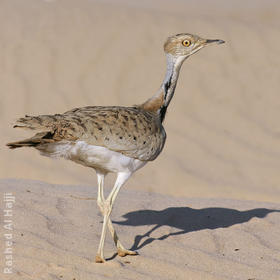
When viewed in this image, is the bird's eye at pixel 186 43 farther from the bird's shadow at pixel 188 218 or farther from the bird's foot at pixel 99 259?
the bird's foot at pixel 99 259

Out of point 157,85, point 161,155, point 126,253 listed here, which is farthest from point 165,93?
point 157,85

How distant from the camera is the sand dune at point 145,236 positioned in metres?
4.63

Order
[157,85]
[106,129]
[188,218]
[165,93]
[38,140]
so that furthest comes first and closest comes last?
[157,85] → [188,218] → [165,93] → [106,129] → [38,140]

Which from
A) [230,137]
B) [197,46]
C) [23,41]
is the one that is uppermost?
[197,46]

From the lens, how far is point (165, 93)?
591 centimetres

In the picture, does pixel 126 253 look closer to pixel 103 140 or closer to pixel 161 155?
pixel 103 140

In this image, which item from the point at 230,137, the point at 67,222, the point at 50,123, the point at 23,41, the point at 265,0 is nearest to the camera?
the point at 50,123

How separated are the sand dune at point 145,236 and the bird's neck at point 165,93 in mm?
1182

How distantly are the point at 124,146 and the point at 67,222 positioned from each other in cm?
121

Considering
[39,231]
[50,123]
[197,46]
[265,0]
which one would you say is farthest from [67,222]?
[265,0]

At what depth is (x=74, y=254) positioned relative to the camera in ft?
15.8

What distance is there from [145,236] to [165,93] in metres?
1.37

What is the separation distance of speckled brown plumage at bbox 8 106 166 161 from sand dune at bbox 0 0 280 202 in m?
3.47

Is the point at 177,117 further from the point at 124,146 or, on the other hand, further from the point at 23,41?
the point at 124,146
